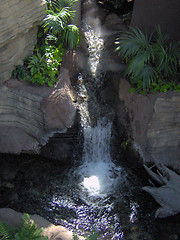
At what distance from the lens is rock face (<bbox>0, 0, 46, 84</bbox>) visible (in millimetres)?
5430

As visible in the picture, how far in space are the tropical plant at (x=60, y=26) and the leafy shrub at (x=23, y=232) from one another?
421 centimetres

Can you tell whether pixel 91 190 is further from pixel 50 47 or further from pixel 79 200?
pixel 50 47

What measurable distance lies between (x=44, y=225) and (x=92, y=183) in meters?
1.67

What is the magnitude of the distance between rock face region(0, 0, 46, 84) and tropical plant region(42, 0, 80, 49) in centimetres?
30

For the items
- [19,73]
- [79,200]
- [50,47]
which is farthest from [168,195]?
[50,47]

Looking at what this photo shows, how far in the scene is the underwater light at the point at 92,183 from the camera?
235 inches

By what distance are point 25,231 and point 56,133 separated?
8.67 ft

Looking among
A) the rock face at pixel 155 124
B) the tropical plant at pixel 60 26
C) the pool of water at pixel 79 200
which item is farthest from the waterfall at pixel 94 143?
the tropical plant at pixel 60 26

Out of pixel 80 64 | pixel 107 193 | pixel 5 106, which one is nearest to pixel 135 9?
pixel 80 64

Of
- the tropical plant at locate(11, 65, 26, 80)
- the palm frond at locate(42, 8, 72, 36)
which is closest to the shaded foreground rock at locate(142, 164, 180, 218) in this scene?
the tropical plant at locate(11, 65, 26, 80)

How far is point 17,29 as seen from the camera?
223 inches

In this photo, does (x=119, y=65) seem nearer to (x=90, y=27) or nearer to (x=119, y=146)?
(x=119, y=146)

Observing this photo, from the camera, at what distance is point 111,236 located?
4977 millimetres

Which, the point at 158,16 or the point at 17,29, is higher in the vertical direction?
the point at 158,16
